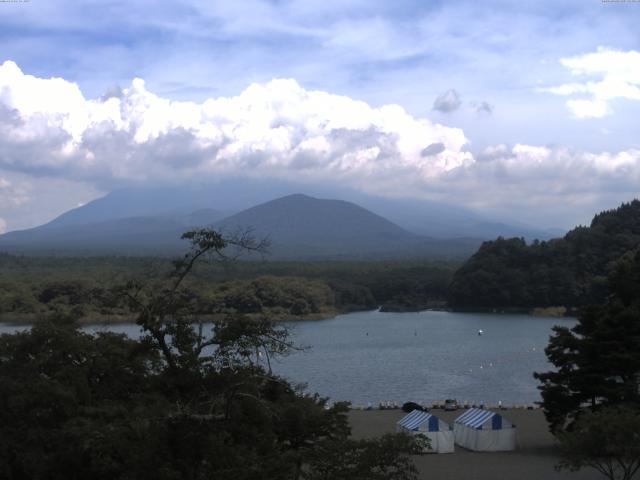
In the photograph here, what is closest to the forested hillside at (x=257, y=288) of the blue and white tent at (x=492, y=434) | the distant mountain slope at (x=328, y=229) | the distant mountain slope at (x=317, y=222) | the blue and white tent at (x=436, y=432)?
the blue and white tent at (x=436, y=432)

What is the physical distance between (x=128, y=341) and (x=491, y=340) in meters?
29.5

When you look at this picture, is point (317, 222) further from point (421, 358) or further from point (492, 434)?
point (492, 434)

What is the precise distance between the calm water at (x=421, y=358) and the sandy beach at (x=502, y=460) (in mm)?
3822

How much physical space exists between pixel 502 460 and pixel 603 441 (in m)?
3.97

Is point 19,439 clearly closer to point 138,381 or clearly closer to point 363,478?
point 138,381

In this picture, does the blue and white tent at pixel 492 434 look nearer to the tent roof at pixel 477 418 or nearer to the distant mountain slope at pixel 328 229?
the tent roof at pixel 477 418

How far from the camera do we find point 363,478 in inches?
249

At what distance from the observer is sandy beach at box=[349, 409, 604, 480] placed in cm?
1265

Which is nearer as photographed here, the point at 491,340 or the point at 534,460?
the point at 534,460

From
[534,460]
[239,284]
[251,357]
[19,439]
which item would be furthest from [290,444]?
[239,284]

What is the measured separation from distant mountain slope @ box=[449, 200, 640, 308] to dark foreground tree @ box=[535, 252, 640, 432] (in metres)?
37.3

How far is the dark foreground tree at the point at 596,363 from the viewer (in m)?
13.7

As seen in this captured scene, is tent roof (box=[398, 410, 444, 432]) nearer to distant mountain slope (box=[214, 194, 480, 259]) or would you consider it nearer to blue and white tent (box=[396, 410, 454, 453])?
blue and white tent (box=[396, 410, 454, 453])

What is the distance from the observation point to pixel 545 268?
53.7 m
